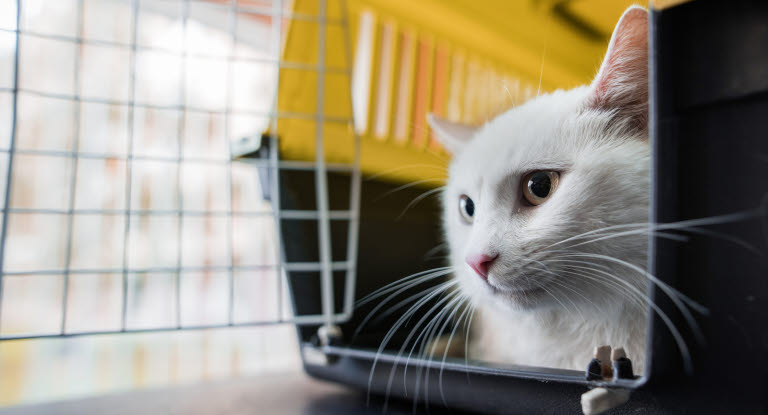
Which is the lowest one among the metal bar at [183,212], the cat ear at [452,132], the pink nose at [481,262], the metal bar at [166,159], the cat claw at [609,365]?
the cat claw at [609,365]

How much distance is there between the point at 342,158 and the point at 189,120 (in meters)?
0.47

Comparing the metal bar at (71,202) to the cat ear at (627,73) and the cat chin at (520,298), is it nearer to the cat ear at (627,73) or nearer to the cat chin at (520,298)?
the cat chin at (520,298)

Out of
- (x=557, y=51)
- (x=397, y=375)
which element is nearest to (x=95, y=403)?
(x=397, y=375)

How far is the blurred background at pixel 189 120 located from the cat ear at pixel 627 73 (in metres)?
0.11

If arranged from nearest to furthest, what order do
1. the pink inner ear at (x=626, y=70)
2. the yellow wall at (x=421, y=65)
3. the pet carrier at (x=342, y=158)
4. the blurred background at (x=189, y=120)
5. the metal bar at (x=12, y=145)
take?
the pet carrier at (x=342, y=158)
the pink inner ear at (x=626, y=70)
the metal bar at (x=12, y=145)
the blurred background at (x=189, y=120)
the yellow wall at (x=421, y=65)

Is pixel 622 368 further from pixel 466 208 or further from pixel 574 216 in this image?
pixel 466 208

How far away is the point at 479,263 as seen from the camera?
19.9 inches

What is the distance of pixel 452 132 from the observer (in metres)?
0.73

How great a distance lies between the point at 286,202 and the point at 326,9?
0.32 meters

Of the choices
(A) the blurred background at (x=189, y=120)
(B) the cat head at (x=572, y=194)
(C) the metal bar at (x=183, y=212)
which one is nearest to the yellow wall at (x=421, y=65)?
(A) the blurred background at (x=189, y=120)

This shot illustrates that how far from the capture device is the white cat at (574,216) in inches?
18.5

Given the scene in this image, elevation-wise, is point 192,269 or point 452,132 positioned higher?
point 452,132

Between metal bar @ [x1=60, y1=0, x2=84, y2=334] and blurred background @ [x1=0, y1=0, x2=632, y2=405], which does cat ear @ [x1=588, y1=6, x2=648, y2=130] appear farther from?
metal bar @ [x1=60, y1=0, x2=84, y2=334]

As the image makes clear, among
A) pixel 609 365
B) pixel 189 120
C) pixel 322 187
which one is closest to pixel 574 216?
pixel 609 365
